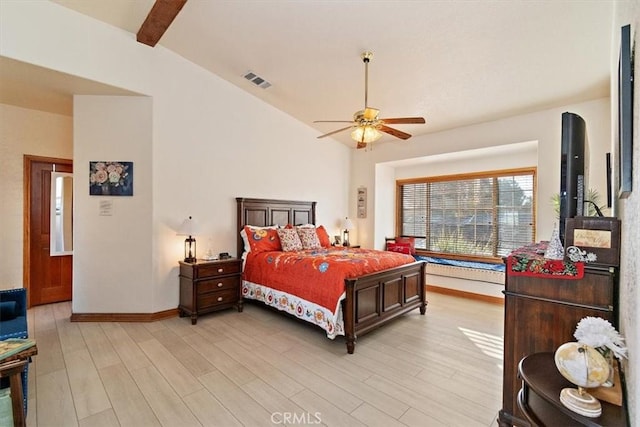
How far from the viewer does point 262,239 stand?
448cm

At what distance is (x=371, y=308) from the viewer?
331cm

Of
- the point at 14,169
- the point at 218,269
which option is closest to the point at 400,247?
the point at 218,269

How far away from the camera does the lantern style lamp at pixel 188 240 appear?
12.6ft

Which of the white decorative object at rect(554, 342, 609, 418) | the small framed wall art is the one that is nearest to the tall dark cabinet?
the white decorative object at rect(554, 342, 609, 418)

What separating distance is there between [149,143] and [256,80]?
1.71 metres

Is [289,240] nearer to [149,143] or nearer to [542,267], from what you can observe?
[149,143]

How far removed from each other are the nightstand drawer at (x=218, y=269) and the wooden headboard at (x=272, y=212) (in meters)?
0.52

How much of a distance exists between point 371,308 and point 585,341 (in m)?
2.28

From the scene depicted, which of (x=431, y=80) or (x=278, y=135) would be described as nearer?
(x=431, y=80)

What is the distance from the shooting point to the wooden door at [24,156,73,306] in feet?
13.6

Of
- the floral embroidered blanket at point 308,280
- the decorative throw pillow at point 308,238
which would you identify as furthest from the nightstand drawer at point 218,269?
the decorative throw pillow at point 308,238

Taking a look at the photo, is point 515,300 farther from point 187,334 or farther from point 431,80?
point 187,334

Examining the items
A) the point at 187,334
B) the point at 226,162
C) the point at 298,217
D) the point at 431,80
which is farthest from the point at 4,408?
the point at 431,80

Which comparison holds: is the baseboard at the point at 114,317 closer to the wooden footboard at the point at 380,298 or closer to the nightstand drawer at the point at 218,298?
the nightstand drawer at the point at 218,298
